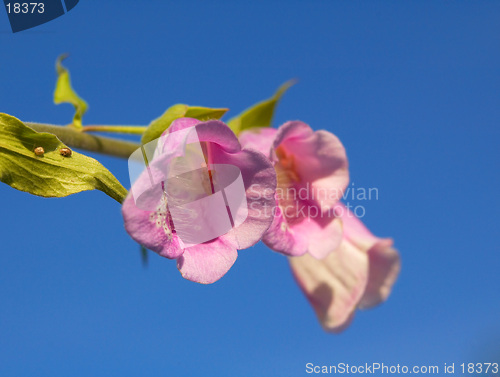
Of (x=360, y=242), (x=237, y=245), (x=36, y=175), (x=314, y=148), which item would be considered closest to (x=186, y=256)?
(x=237, y=245)

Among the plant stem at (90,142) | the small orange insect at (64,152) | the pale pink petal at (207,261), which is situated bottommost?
the pale pink petal at (207,261)

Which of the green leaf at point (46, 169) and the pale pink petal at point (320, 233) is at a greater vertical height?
the green leaf at point (46, 169)

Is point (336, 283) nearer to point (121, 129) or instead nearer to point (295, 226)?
point (295, 226)

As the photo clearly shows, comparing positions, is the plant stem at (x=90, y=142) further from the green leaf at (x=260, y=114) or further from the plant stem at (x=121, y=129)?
the green leaf at (x=260, y=114)

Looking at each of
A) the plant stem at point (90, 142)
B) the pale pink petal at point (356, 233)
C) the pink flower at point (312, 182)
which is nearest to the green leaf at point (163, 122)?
the plant stem at point (90, 142)

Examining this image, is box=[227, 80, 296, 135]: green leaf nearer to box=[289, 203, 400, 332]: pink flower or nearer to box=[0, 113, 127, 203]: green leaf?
box=[289, 203, 400, 332]: pink flower

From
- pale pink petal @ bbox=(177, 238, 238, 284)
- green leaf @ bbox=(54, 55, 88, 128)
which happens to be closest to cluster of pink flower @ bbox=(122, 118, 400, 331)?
pale pink petal @ bbox=(177, 238, 238, 284)
